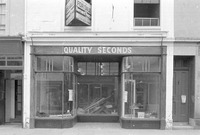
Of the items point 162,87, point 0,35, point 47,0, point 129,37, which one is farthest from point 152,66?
point 0,35

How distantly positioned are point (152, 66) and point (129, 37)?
5.66ft

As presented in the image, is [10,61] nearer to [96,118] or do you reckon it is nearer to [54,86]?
[54,86]

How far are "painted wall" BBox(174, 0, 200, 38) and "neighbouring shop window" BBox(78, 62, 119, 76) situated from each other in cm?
363

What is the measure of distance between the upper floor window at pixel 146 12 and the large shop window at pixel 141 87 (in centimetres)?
167

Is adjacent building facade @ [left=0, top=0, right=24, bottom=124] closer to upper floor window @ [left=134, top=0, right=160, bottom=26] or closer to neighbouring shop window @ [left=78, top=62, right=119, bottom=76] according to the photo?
neighbouring shop window @ [left=78, top=62, right=119, bottom=76]

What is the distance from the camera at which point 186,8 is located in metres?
10.5

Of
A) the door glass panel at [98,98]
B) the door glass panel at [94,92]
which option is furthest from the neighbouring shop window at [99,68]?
the door glass panel at [94,92]

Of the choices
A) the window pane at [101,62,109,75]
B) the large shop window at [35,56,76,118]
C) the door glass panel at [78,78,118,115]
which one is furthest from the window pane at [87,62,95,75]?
the large shop window at [35,56,76,118]

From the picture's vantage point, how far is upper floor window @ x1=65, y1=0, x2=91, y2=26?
9.96 m

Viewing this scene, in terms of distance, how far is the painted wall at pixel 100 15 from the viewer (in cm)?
1049

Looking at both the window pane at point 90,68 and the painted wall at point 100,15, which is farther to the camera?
the window pane at point 90,68

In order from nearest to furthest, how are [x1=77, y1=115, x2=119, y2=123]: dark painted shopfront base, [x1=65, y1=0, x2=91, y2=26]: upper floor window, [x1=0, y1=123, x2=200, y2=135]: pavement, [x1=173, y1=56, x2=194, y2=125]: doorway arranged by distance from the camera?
[x1=0, y1=123, x2=200, y2=135]: pavement
[x1=65, y1=0, x2=91, y2=26]: upper floor window
[x1=173, y1=56, x2=194, y2=125]: doorway
[x1=77, y1=115, x2=119, y2=123]: dark painted shopfront base

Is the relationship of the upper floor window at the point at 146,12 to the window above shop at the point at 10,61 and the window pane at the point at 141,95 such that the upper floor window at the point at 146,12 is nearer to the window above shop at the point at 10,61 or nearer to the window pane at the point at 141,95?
the window pane at the point at 141,95

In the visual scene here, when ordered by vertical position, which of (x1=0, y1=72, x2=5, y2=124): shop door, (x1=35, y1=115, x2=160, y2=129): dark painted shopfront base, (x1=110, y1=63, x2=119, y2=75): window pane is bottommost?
(x1=35, y1=115, x2=160, y2=129): dark painted shopfront base
